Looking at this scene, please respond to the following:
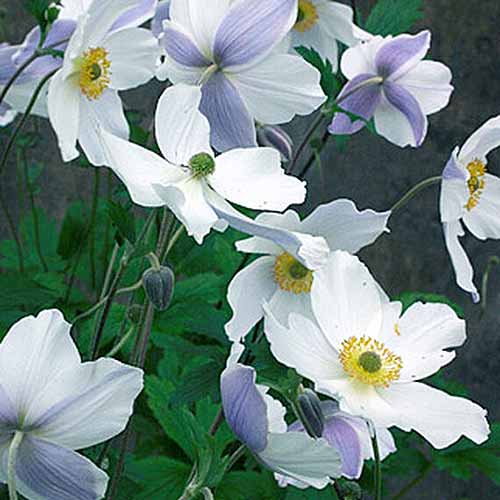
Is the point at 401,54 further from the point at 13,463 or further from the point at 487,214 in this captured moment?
the point at 13,463

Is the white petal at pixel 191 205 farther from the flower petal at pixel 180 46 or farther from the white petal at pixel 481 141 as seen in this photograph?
the white petal at pixel 481 141

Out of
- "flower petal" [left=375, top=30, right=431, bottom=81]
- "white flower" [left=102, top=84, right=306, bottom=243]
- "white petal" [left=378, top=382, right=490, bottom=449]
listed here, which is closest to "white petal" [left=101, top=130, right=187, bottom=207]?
"white flower" [left=102, top=84, right=306, bottom=243]

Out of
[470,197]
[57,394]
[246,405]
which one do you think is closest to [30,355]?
[57,394]

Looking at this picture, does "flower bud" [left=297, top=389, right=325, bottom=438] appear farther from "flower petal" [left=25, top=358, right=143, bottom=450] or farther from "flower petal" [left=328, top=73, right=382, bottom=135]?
"flower petal" [left=328, top=73, right=382, bottom=135]

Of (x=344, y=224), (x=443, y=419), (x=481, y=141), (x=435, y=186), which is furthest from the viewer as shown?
(x=435, y=186)

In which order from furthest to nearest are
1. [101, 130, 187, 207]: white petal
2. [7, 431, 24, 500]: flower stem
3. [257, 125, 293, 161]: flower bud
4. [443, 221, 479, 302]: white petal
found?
[257, 125, 293, 161]: flower bud → [443, 221, 479, 302]: white petal → [101, 130, 187, 207]: white petal → [7, 431, 24, 500]: flower stem

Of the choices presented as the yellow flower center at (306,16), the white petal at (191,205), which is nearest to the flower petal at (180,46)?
the white petal at (191,205)
